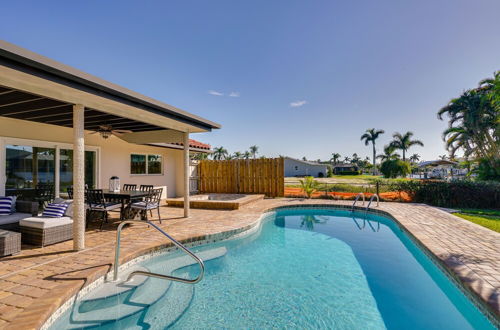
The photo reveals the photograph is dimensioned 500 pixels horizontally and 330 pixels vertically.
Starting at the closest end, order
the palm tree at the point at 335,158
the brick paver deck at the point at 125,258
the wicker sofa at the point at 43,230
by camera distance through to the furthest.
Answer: the brick paver deck at the point at 125,258 → the wicker sofa at the point at 43,230 → the palm tree at the point at 335,158

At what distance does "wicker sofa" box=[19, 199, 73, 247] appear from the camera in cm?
492

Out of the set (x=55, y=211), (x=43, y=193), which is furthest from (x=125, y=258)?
(x=43, y=193)

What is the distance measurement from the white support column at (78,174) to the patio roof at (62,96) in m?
0.32

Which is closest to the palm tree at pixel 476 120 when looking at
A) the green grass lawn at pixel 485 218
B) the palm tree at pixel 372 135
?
the green grass lawn at pixel 485 218

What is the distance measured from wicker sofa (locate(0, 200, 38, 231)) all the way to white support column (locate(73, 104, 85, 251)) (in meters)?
1.85

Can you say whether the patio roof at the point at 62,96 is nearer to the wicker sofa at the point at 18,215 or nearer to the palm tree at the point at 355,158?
the wicker sofa at the point at 18,215

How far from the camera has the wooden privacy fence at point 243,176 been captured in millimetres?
13820

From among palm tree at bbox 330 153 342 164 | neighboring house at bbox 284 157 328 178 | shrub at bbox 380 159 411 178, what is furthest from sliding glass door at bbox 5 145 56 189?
palm tree at bbox 330 153 342 164

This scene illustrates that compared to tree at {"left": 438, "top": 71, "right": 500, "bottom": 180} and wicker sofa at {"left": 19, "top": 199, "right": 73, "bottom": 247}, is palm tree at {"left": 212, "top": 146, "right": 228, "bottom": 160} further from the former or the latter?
wicker sofa at {"left": 19, "top": 199, "right": 73, "bottom": 247}

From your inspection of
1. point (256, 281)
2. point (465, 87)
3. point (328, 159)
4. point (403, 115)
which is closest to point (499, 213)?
point (465, 87)

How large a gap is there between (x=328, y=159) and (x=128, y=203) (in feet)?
259

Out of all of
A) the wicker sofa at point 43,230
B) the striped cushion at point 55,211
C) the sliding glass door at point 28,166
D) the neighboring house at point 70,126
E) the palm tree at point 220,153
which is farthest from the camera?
the palm tree at point 220,153

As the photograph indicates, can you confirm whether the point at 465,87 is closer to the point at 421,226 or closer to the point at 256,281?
the point at 421,226

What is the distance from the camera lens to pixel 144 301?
3582mm
